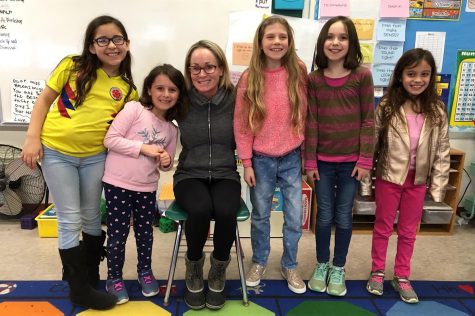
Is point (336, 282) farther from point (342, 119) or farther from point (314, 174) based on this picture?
point (342, 119)

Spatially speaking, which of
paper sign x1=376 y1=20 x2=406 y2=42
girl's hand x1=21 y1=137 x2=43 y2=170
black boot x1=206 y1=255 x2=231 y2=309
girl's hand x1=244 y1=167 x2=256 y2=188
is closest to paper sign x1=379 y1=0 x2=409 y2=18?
paper sign x1=376 y1=20 x2=406 y2=42

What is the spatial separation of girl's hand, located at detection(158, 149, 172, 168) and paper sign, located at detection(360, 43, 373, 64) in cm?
152

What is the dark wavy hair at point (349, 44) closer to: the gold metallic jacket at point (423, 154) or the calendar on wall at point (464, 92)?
the gold metallic jacket at point (423, 154)

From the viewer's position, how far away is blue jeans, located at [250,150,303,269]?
167 centimetres

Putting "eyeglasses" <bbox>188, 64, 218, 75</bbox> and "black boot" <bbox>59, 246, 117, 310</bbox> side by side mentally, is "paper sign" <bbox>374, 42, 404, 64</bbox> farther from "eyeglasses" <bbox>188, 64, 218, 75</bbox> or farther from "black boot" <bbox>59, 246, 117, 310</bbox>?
"black boot" <bbox>59, 246, 117, 310</bbox>

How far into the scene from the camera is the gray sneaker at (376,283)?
175cm

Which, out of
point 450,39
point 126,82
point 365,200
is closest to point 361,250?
point 365,200

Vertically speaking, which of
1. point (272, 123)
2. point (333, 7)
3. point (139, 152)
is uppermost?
point (333, 7)

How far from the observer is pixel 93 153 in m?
1.51

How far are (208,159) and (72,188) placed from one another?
56 centimetres

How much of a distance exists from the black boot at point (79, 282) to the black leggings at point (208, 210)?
41cm

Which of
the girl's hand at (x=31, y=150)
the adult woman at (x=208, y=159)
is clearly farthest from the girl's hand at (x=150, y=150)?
the girl's hand at (x=31, y=150)

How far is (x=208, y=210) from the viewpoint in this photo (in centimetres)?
147

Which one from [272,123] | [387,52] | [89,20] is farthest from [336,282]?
[89,20]
